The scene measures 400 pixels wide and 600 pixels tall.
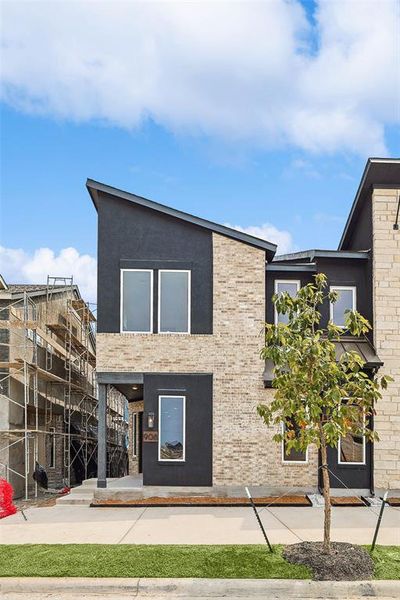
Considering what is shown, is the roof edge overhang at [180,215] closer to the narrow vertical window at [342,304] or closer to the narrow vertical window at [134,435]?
the narrow vertical window at [342,304]

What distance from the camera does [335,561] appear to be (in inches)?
305

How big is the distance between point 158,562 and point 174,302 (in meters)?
7.93

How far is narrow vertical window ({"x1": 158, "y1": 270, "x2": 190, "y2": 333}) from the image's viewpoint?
589 inches

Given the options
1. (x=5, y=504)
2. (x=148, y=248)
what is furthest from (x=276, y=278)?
(x=5, y=504)

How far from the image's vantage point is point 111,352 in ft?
48.5

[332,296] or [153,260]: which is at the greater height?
[153,260]

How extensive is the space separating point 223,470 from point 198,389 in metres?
2.03

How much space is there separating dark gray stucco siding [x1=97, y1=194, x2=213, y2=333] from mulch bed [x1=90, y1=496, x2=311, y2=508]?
13.1 ft

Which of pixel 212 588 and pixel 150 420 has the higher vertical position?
pixel 150 420

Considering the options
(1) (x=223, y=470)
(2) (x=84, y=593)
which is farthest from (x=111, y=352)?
(2) (x=84, y=593)

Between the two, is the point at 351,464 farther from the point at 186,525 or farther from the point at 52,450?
the point at 52,450

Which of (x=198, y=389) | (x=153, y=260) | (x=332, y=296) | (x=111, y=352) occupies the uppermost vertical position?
(x=153, y=260)

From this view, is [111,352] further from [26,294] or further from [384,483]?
[384,483]

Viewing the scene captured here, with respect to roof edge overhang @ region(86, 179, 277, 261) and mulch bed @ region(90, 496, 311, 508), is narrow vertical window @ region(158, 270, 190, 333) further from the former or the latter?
mulch bed @ region(90, 496, 311, 508)
